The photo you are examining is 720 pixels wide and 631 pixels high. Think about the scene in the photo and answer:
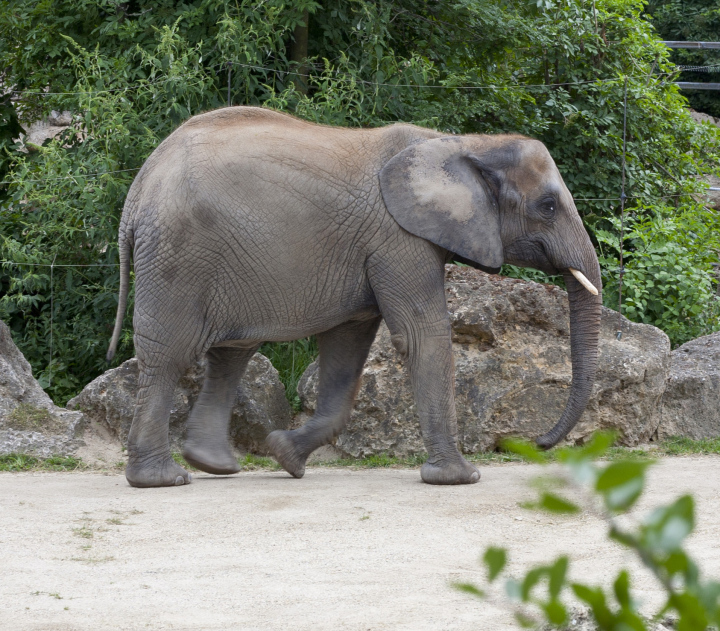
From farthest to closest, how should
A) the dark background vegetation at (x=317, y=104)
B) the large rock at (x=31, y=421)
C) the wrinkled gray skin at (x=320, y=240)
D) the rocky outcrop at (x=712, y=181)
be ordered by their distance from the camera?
the rocky outcrop at (x=712, y=181)
the dark background vegetation at (x=317, y=104)
the large rock at (x=31, y=421)
the wrinkled gray skin at (x=320, y=240)

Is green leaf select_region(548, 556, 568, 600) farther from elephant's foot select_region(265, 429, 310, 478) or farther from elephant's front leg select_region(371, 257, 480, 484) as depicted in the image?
elephant's foot select_region(265, 429, 310, 478)

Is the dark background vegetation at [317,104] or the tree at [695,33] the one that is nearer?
the dark background vegetation at [317,104]

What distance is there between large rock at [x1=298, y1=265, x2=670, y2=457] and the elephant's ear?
1.19 m

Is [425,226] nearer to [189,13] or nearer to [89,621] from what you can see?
[89,621]

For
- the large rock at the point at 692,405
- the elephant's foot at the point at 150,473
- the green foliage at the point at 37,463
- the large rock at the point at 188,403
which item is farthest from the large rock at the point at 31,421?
the large rock at the point at 692,405

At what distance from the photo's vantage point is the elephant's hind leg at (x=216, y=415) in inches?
249

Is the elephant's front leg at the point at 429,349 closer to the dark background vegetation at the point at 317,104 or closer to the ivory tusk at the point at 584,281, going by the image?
the ivory tusk at the point at 584,281

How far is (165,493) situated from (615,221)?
5.40m

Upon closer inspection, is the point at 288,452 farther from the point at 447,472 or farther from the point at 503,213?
the point at 503,213

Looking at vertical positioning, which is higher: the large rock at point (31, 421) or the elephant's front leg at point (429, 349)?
the elephant's front leg at point (429, 349)

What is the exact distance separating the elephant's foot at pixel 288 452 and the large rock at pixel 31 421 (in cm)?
147

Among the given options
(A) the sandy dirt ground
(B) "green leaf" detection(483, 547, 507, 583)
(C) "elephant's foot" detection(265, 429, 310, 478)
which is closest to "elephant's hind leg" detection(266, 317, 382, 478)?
(C) "elephant's foot" detection(265, 429, 310, 478)

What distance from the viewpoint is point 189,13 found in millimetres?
8750

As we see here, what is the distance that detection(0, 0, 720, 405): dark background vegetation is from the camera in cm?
845
